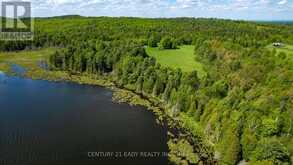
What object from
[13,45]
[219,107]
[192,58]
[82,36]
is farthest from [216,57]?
[13,45]

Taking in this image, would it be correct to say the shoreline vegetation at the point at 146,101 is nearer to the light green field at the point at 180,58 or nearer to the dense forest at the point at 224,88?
the dense forest at the point at 224,88

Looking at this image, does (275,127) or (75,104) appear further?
(75,104)

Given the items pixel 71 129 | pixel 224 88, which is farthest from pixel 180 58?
pixel 71 129

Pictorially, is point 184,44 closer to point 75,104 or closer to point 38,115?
point 75,104

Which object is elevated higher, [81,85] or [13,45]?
[13,45]

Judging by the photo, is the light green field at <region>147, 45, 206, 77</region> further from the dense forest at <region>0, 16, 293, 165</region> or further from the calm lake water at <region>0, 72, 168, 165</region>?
the calm lake water at <region>0, 72, 168, 165</region>
